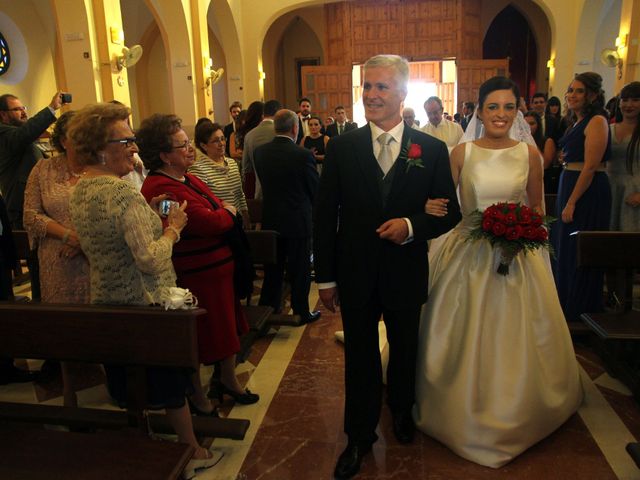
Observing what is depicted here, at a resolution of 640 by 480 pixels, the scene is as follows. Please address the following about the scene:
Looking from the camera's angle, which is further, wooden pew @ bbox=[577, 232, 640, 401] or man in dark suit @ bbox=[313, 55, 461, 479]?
wooden pew @ bbox=[577, 232, 640, 401]

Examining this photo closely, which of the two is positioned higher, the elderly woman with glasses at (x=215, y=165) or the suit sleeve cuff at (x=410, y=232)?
the elderly woman with glasses at (x=215, y=165)

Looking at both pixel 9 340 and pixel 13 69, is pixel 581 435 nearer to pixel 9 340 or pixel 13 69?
pixel 9 340

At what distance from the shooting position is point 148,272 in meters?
2.16

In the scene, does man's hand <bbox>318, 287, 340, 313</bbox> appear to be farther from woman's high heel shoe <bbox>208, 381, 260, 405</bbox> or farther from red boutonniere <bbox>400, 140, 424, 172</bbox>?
woman's high heel shoe <bbox>208, 381, 260, 405</bbox>

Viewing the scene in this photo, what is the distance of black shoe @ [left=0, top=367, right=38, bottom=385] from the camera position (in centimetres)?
357

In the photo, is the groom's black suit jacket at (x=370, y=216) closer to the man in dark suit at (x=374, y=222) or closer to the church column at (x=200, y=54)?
the man in dark suit at (x=374, y=222)

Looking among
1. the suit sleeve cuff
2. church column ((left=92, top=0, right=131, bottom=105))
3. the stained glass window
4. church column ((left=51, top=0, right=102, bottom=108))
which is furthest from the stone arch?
the suit sleeve cuff

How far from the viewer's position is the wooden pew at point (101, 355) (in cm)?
186

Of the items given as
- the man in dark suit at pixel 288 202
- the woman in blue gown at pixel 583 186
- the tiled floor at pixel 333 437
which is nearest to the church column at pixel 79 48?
the man in dark suit at pixel 288 202

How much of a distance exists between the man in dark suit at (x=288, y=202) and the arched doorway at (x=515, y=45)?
17929 millimetres

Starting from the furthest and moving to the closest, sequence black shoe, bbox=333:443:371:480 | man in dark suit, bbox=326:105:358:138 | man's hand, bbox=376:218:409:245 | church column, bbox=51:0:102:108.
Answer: man in dark suit, bbox=326:105:358:138
church column, bbox=51:0:102:108
black shoe, bbox=333:443:371:480
man's hand, bbox=376:218:409:245

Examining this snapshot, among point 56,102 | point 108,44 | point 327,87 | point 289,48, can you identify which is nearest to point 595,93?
point 56,102

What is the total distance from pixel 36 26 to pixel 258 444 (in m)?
14.0

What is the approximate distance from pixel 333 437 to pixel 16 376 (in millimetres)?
2297
